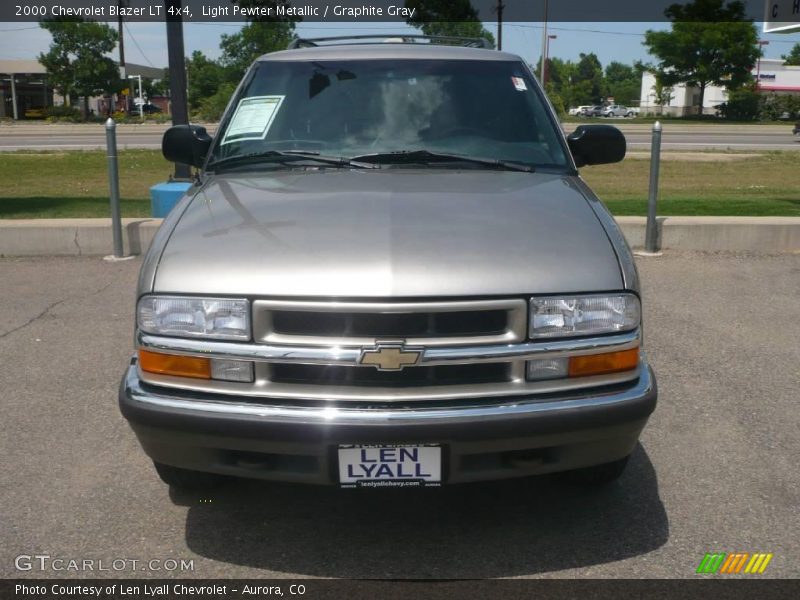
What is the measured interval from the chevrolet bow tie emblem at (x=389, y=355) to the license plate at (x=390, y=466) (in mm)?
271

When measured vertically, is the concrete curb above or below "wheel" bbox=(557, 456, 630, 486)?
above

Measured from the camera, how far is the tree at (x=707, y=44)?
5362cm

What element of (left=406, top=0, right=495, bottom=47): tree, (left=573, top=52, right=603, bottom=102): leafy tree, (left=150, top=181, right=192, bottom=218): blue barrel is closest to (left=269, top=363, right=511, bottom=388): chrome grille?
(left=150, top=181, right=192, bottom=218): blue barrel

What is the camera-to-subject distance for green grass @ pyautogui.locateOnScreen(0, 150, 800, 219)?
10.5 m

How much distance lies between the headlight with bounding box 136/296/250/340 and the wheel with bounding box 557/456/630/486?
1.48 meters

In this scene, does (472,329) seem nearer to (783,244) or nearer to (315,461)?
(315,461)

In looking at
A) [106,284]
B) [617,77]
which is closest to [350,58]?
[106,284]

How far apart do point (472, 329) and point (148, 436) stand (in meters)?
1.13

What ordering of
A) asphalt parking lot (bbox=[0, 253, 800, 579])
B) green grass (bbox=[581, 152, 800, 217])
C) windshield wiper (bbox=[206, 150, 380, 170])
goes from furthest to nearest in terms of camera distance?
green grass (bbox=[581, 152, 800, 217]) < windshield wiper (bbox=[206, 150, 380, 170]) < asphalt parking lot (bbox=[0, 253, 800, 579])

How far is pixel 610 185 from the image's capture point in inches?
569

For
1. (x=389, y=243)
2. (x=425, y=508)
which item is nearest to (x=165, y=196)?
(x=425, y=508)

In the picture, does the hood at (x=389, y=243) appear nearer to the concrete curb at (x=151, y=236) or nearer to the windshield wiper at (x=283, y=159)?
the windshield wiper at (x=283, y=159)

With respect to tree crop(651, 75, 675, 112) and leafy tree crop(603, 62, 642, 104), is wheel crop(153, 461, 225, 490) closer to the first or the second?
tree crop(651, 75, 675, 112)

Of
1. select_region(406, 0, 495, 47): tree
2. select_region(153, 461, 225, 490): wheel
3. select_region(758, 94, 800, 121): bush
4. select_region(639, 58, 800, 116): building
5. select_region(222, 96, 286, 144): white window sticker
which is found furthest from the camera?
select_region(639, 58, 800, 116): building
